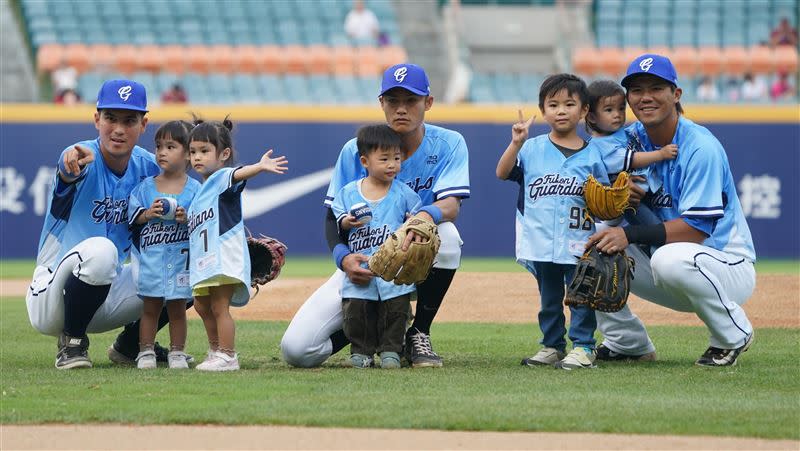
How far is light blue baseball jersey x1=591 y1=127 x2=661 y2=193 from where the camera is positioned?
5.46 meters

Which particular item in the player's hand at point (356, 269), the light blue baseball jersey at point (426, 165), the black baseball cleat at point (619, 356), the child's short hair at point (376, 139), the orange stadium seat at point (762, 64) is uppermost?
the orange stadium seat at point (762, 64)

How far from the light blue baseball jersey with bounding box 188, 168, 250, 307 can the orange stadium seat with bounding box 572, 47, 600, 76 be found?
12507 mm

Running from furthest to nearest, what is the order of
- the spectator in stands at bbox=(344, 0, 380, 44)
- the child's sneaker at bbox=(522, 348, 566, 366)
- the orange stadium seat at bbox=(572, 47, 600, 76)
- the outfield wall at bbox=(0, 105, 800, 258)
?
the spectator in stands at bbox=(344, 0, 380, 44) → the orange stadium seat at bbox=(572, 47, 600, 76) → the outfield wall at bbox=(0, 105, 800, 258) → the child's sneaker at bbox=(522, 348, 566, 366)

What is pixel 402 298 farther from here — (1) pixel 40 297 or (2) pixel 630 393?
(1) pixel 40 297

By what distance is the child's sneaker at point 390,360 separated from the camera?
5.33m

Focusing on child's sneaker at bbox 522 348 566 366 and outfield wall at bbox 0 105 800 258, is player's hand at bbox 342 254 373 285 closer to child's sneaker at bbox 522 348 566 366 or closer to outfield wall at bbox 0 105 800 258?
child's sneaker at bbox 522 348 566 366

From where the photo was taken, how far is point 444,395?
14.8 ft

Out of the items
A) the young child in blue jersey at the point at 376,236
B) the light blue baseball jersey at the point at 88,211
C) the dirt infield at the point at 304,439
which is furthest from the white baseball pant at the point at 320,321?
the dirt infield at the point at 304,439

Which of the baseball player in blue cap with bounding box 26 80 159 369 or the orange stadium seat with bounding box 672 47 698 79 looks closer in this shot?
the baseball player in blue cap with bounding box 26 80 159 369

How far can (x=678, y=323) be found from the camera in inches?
314

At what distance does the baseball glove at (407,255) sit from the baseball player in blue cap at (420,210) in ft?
0.54

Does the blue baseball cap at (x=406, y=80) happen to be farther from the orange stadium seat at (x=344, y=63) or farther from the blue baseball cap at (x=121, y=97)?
the orange stadium seat at (x=344, y=63)

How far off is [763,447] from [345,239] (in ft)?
7.66

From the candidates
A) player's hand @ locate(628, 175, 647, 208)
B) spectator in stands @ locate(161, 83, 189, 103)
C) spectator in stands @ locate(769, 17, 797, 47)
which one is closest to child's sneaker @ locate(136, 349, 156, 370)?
player's hand @ locate(628, 175, 647, 208)
